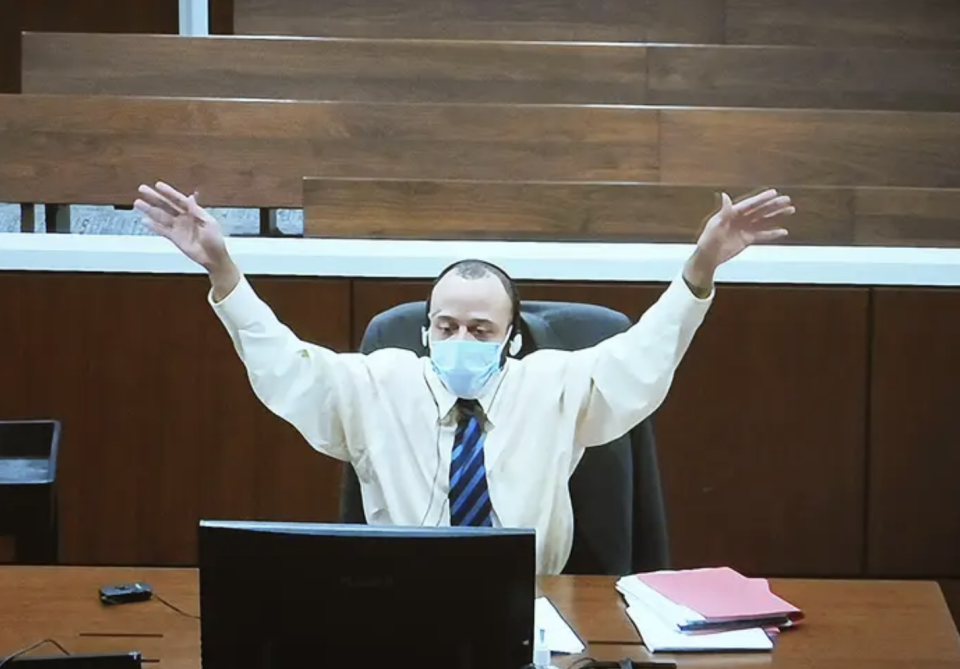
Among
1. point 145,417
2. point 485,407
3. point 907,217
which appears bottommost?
point 145,417

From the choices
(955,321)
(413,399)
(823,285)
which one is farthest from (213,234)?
(955,321)

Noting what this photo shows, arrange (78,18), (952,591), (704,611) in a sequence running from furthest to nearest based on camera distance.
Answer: (78,18) → (952,591) → (704,611)

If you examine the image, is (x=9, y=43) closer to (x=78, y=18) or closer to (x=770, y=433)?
(x=78, y=18)

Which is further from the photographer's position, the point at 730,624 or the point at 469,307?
the point at 469,307

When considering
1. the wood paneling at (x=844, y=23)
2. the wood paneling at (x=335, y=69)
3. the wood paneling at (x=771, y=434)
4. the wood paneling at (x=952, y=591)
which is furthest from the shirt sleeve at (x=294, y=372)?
the wood paneling at (x=844, y=23)

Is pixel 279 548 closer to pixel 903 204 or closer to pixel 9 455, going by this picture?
pixel 9 455

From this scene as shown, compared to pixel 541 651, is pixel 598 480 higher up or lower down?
higher up

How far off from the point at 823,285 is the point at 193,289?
146 cm

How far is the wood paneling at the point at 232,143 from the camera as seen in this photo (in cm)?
364

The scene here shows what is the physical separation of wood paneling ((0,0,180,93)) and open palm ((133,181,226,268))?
12.1 feet

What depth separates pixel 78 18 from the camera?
5.68 m

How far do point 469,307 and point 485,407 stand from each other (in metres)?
0.16

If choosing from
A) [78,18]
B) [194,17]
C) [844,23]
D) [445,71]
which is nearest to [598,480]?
[445,71]

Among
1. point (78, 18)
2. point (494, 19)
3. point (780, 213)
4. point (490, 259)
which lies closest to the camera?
point (780, 213)
